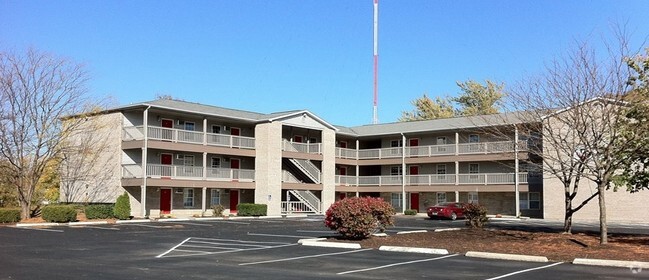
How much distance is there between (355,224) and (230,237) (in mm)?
5652

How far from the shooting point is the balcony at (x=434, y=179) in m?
44.7

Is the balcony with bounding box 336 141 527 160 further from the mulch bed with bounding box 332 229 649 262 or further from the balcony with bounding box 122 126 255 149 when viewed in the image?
the mulch bed with bounding box 332 229 649 262

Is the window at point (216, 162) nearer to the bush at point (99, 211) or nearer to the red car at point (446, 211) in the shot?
the bush at point (99, 211)

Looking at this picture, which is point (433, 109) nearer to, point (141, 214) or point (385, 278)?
point (141, 214)

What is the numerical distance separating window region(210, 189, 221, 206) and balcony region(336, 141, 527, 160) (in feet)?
37.7

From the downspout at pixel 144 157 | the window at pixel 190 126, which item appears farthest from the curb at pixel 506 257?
the window at pixel 190 126

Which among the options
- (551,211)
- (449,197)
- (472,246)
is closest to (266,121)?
(449,197)

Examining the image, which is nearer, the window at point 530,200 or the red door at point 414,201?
the window at point 530,200

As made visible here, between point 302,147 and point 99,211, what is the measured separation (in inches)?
683

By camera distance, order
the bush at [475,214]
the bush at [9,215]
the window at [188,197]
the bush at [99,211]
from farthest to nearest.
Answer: the window at [188,197] < the bush at [99,211] < the bush at [9,215] < the bush at [475,214]

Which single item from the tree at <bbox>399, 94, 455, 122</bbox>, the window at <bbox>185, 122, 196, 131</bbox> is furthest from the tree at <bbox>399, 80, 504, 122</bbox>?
the window at <bbox>185, 122, 196, 131</bbox>

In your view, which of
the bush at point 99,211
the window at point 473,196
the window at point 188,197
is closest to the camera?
the bush at point 99,211

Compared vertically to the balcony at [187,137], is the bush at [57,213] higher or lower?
lower

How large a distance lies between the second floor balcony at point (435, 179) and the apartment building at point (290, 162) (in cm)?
8
